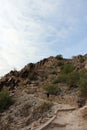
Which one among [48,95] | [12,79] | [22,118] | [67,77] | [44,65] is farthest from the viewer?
[44,65]

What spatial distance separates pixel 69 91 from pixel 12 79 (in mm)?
6365

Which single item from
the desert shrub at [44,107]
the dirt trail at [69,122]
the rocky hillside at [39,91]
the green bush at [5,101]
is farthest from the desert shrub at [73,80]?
the dirt trail at [69,122]

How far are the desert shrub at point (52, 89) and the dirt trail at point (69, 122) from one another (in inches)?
141

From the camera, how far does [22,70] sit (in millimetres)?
32281

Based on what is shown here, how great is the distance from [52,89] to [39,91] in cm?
107

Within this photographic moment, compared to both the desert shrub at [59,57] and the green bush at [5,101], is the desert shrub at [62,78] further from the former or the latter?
the desert shrub at [59,57]

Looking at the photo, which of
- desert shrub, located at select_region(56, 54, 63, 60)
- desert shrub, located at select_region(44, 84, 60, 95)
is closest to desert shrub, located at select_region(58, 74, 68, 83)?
desert shrub, located at select_region(44, 84, 60, 95)

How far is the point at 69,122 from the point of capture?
2066 centimetres

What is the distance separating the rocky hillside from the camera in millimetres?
22000

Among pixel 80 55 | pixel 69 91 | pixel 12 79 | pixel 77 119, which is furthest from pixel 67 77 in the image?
pixel 80 55

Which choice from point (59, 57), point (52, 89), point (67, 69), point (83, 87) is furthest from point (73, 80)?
point (59, 57)

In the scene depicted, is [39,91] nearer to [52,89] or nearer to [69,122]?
[52,89]

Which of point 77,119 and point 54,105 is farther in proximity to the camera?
point 54,105

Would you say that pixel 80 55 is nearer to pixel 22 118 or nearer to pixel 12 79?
pixel 12 79
